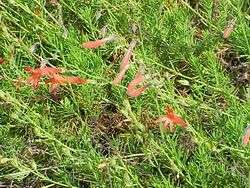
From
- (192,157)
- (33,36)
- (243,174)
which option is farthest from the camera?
(33,36)

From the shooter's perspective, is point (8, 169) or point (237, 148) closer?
point (237, 148)

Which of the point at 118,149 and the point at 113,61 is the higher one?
the point at 113,61

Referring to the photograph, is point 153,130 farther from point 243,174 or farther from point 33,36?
point 33,36

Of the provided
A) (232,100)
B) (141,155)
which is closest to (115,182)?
(141,155)

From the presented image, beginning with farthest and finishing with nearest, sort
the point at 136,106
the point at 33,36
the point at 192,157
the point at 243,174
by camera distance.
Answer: the point at 33,36 → the point at 136,106 → the point at 192,157 → the point at 243,174

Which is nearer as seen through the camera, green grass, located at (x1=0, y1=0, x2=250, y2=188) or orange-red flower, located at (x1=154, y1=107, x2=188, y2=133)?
orange-red flower, located at (x1=154, y1=107, x2=188, y2=133)

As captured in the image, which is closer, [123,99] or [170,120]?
[170,120]

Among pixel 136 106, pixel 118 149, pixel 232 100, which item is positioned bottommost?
pixel 118 149

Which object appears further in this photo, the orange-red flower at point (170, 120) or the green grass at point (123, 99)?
the green grass at point (123, 99)
